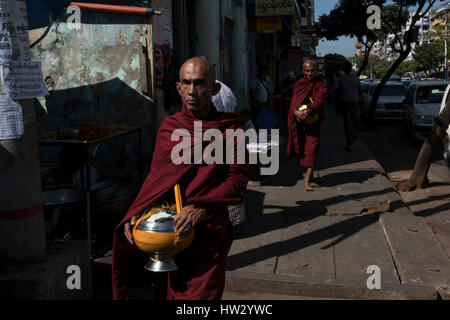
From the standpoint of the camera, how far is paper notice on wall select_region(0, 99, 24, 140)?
3.33 meters

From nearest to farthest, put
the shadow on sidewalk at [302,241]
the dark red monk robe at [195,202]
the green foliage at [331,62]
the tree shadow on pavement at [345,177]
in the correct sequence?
the dark red monk robe at [195,202] < the shadow on sidewalk at [302,241] < the tree shadow on pavement at [345,177] < the green foliage at [331,62]

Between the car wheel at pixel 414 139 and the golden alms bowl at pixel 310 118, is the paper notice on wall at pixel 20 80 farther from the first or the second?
the car wheel at pixel 414 139

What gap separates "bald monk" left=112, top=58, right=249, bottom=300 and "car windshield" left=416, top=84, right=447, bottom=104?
12.4 metres

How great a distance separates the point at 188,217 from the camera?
2430 millimetres

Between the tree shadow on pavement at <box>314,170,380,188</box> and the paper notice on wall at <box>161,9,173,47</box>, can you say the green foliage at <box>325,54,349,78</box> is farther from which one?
the paper notice on wall at <box>161,9,173,47</box>

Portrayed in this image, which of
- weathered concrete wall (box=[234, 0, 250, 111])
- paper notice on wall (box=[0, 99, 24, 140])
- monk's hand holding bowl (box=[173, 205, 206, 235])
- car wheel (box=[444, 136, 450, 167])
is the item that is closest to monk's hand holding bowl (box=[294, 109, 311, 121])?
car wheel (box=[444, 136, 450, 167])

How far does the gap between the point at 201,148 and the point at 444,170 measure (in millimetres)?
8510

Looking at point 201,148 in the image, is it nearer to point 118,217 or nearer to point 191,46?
point 118,217

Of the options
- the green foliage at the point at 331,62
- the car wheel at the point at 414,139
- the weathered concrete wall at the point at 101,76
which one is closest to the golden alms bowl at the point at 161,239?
the weathered concrete wall at the point at 101,76

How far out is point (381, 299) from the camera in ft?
13.3

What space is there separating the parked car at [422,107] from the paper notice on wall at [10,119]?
1127cm

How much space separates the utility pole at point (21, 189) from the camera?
3.43m

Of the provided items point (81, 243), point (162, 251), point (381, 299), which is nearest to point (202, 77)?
point (162, 251)

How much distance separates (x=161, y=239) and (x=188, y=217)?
167mm
